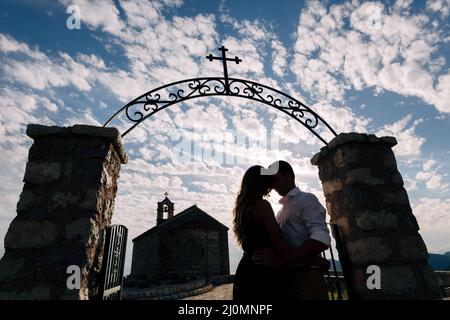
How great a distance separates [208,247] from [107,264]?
67.9ft

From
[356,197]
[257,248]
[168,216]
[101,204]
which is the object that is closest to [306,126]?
[356,197]

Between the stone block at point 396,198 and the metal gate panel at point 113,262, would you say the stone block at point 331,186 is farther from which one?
the metal gate panel at point 113,262

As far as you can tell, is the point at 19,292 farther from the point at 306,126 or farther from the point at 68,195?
the point at 306,126

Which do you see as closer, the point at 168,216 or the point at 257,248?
the point at 257,248

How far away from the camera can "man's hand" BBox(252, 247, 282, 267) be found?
1.84m

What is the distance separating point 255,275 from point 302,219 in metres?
0.60

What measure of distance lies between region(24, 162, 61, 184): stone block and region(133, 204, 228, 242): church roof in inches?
853

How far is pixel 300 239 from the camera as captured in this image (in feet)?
6.93

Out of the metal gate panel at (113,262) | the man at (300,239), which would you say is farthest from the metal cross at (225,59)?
the metal gate panel at (113,262)

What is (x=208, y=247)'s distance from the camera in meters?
22.7

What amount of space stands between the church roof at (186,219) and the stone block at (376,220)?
71.9 ft

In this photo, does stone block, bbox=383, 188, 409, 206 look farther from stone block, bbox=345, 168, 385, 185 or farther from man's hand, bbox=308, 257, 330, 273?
man's hand, bbox=308, 257, 330, 273

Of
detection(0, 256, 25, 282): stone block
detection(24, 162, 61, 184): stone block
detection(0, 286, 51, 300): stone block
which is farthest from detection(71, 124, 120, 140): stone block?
detection(0, 286, 51, 300): stone block

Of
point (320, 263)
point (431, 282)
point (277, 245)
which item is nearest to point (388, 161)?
point (431, 282)
